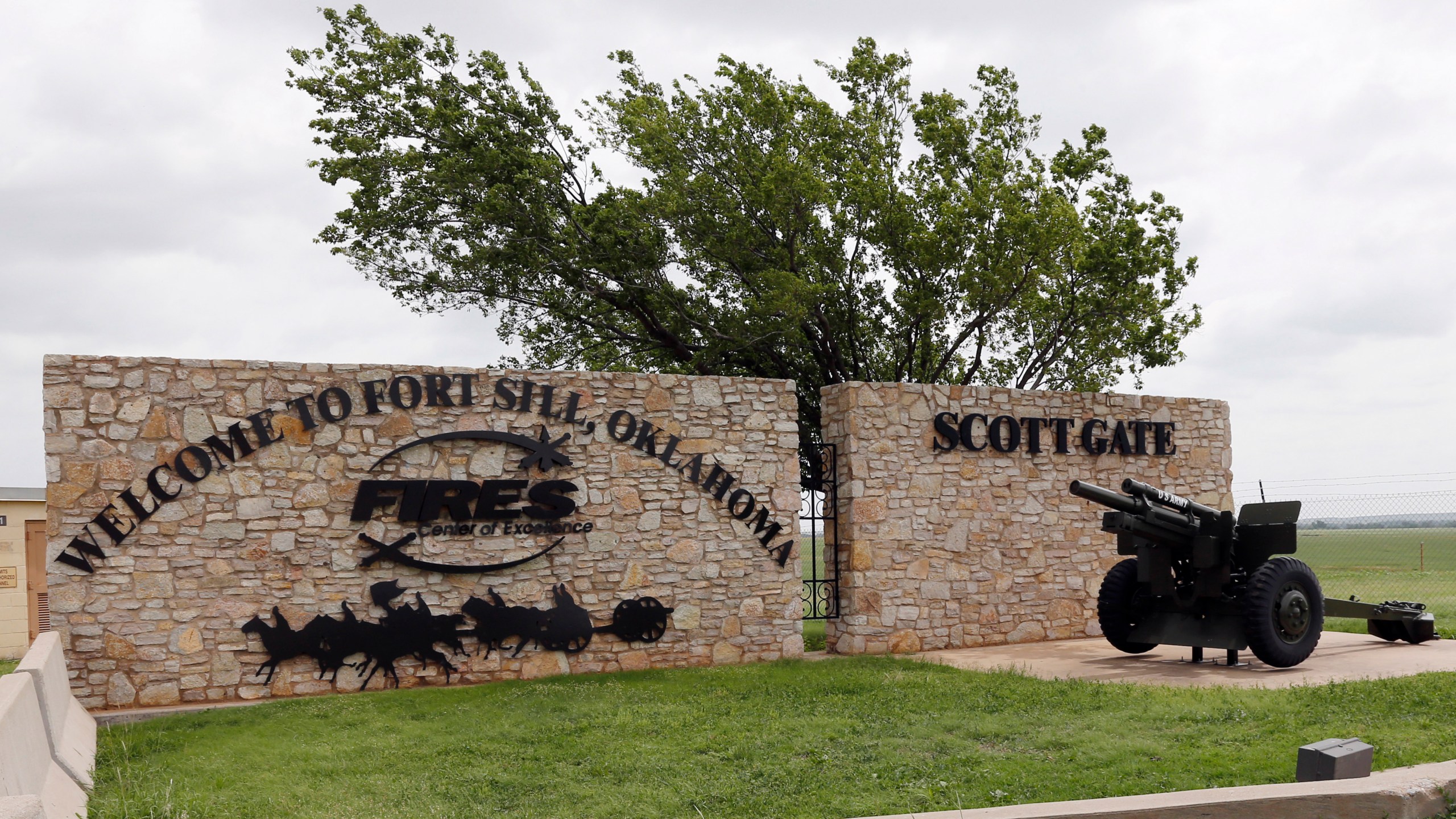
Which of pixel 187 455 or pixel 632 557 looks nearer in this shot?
pixel 187 455

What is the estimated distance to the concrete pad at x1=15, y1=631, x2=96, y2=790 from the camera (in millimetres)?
6829

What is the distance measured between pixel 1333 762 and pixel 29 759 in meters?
6.71

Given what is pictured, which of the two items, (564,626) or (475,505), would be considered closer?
(475,505)

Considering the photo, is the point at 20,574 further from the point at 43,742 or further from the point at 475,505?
the point at 43,742

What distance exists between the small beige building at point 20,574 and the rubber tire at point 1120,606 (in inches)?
531

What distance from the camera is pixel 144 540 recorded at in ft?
31.0

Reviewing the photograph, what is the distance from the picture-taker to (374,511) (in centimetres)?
1013

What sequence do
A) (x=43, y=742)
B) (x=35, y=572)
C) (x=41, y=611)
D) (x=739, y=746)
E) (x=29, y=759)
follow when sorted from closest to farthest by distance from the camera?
1. (x=29, y=759)
2. (x=43, y=742)
3. (x=739, y=746)
4. (x=41, y=611)
5. (x=35, y=572)

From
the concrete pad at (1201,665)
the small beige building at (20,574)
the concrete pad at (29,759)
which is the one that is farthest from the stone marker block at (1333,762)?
the small beige building at (20,574)

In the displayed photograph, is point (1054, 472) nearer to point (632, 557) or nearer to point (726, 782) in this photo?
point (632, 557)

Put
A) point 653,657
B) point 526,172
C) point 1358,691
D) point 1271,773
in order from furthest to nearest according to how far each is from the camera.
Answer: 1. point 526,172
2. point 653,657
3. point 1358,691
4. point 1271,773

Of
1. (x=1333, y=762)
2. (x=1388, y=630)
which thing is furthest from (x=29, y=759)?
(x=1388, y=630)

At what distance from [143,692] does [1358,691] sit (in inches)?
390

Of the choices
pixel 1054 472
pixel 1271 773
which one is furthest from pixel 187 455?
pixel 1054 472
